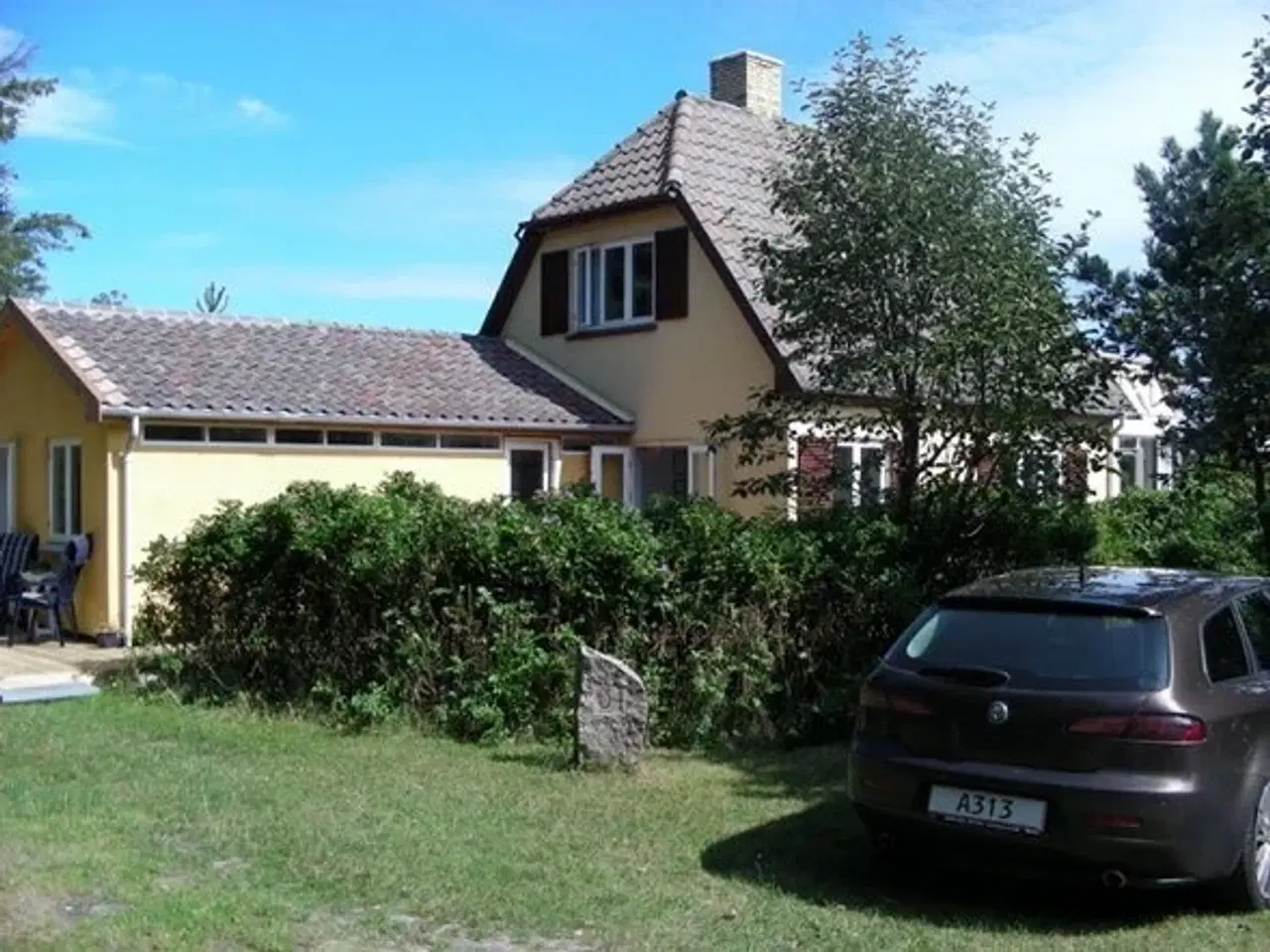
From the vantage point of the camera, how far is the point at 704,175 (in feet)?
69.8

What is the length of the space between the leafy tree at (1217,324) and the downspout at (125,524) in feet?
35.7

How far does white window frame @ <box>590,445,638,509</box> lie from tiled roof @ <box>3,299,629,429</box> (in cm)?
50

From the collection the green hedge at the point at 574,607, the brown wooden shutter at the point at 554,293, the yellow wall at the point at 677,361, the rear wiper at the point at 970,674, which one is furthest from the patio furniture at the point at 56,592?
the rear wiper at the point at 970,674

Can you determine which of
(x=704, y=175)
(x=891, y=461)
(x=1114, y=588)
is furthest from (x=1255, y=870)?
(x=704, y=175)

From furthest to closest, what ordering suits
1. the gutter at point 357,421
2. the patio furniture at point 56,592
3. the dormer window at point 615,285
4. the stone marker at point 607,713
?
the dormer window at point 615,285, the gutter at point 357,421, the patio furniture at point 56,592, the stone marker at point 607,713

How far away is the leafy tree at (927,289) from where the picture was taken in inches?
480

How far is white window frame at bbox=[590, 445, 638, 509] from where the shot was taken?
2128 cm

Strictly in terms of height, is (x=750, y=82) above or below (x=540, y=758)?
above

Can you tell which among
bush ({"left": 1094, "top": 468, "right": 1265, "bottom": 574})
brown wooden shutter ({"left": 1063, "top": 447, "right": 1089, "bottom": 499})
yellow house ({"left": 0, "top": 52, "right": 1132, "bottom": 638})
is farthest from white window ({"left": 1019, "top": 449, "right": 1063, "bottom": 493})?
yellow house ({"left": 0, "top": 52, "right": 1132, "bottom": 638})

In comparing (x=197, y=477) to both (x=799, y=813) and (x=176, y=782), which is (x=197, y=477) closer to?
(x=176, y=782)

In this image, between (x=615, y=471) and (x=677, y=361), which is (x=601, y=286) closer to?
(x=677, y=361)

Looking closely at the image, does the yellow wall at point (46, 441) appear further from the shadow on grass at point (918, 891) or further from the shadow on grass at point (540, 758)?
the shadow on grass at point (918, 891)

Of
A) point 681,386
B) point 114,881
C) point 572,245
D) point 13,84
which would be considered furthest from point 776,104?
point 13,84

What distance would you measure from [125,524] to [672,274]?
874 centimetres
